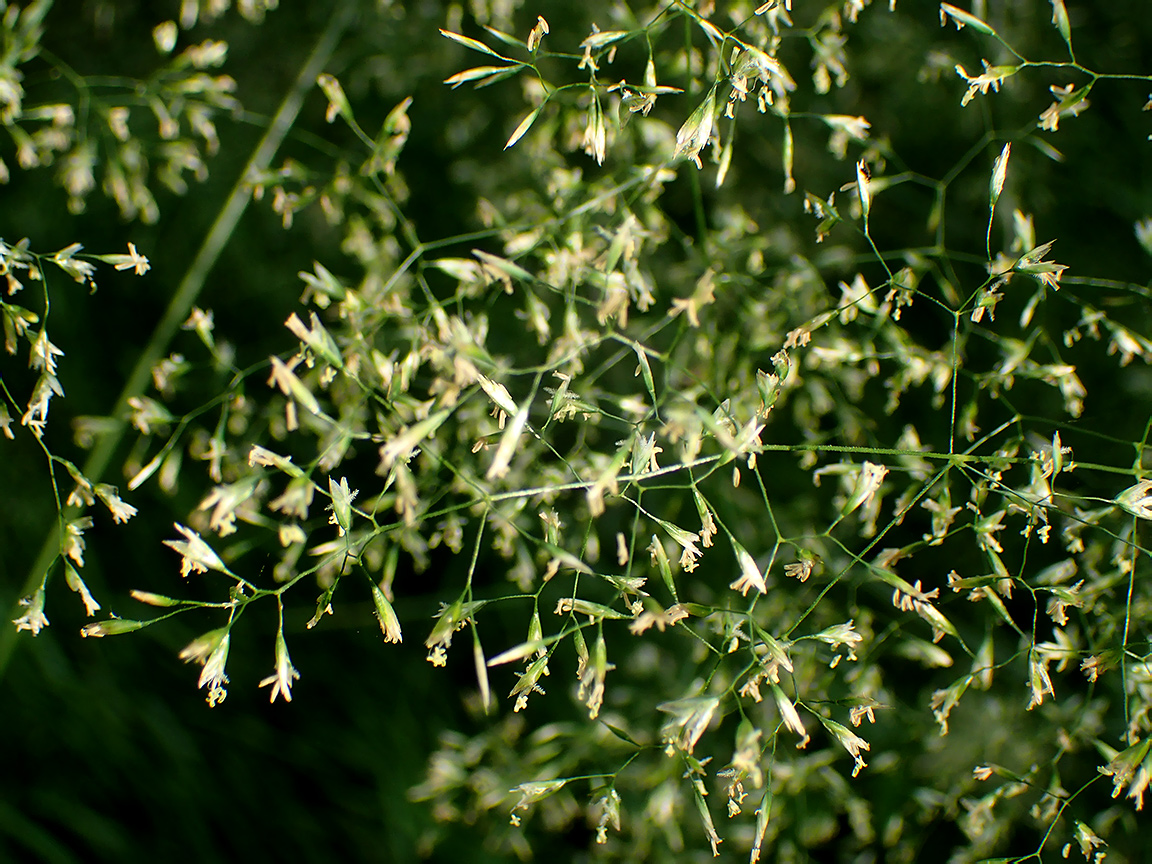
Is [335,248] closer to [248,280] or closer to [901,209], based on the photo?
[248,280]

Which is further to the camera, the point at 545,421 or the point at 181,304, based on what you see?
the point at 181,304

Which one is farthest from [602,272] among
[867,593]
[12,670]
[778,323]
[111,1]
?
[111,1]

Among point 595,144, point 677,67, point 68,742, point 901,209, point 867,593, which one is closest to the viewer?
point 595,144

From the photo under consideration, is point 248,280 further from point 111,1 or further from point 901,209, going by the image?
point 901,209

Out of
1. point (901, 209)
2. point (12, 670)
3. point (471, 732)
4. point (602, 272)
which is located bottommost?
point (471, 732)

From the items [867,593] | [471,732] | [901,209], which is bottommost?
[471,732]

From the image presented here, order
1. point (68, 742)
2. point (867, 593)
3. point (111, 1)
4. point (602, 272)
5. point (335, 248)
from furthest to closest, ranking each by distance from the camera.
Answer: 1. point (111, 1)
2. point (335, 248)
3. point (68, 742)
4. point (867, 593)
5. point (602, 272)

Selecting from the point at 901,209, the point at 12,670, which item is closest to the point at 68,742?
the point at 12,670

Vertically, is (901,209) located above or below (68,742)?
above

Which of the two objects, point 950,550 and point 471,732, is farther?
point 471,732
